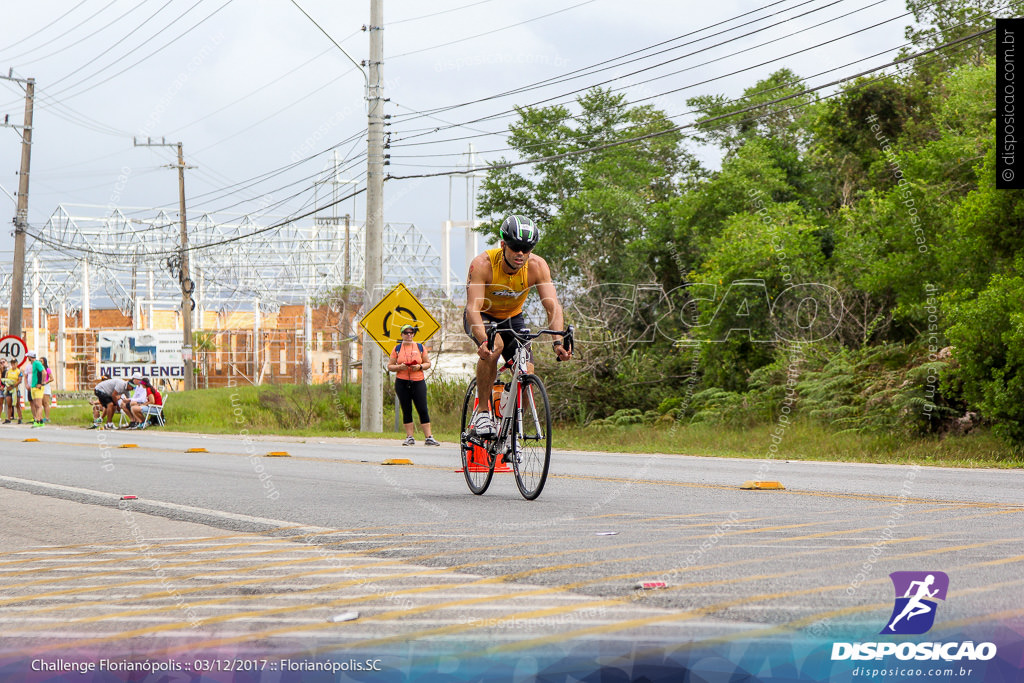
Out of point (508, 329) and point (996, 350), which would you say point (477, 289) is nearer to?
point (508, 329)

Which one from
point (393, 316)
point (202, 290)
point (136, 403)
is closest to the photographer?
point (393, 316)

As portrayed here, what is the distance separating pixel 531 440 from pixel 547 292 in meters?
1.18

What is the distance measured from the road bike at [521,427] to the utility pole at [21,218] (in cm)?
3668

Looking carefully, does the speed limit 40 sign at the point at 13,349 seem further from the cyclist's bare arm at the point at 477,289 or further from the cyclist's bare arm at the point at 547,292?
the cyclist's bare arm at the point at 547,292

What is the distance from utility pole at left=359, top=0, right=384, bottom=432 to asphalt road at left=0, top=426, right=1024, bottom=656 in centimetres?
Result: 1526

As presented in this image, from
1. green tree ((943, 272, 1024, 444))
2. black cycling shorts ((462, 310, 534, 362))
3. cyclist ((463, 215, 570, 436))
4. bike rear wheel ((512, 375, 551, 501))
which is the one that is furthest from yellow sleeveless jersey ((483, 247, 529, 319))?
green tree ((943, 272, 1024, 444))

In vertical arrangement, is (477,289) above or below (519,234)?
below

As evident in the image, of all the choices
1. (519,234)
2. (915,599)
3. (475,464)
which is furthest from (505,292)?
(915,599)

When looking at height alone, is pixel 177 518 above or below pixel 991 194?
below

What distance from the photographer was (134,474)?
481 inches

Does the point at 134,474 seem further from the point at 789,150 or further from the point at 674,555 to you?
the point at 789,150

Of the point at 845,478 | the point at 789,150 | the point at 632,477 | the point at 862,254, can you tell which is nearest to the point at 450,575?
the point at 632,477

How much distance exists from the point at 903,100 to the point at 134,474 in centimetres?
2547

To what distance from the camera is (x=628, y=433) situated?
75.3ft
